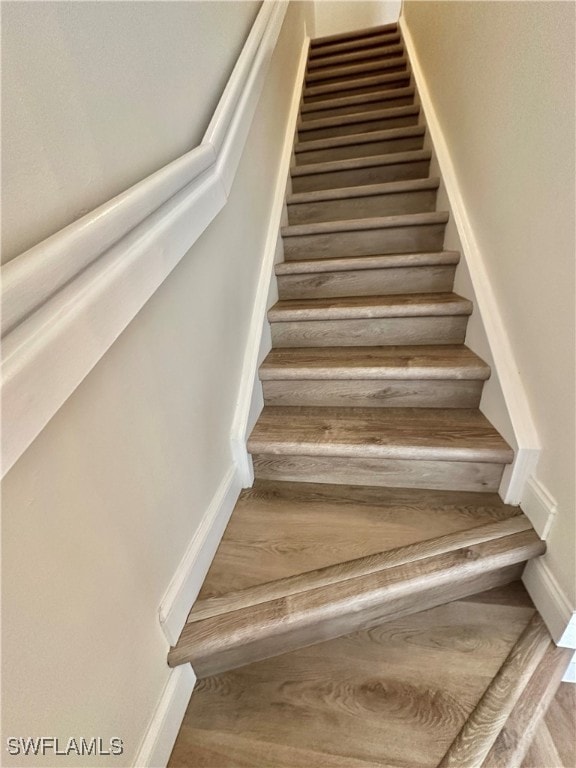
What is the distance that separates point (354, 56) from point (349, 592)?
341 cm

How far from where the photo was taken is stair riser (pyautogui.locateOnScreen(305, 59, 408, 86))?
2.49 m

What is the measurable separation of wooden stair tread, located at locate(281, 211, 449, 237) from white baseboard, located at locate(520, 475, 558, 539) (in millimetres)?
1157

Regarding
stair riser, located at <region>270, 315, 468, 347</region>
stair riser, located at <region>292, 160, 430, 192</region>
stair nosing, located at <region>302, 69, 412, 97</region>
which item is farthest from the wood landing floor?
stair nosing, located at <region>302, 69, 412, 97</region>

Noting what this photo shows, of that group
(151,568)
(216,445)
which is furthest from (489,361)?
(151,568)

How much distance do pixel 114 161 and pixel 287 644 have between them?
107cm

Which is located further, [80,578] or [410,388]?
[410,388]

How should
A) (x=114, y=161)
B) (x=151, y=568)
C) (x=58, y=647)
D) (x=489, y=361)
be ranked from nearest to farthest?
(x=58, y=647) → (x=114, y=161) → (x=151, y=568) → (x=489, y=361)

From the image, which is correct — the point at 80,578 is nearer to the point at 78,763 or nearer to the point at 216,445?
the point at 78,763

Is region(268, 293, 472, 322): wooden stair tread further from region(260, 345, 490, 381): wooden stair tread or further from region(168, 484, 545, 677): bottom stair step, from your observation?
region(168, 484, 545, 677): bottom stair step

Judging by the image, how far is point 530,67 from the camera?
0.91 metres

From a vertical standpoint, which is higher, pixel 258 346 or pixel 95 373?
pixel 95 373

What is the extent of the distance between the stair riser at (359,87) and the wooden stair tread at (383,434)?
2.31 m

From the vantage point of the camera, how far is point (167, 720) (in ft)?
2.44

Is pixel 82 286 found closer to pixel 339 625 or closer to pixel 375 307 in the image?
pixel 339 625
